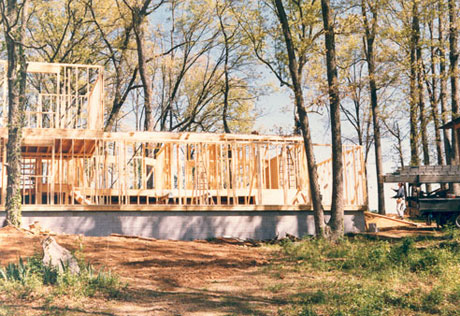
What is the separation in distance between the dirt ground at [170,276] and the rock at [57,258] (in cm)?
47

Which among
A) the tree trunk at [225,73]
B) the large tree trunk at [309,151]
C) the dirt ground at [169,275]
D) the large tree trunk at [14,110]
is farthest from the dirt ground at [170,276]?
the tree trunk at [225,73]

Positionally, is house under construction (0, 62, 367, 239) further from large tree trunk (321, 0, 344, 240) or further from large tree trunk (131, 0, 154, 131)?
large tree trunk (131, 0, 154, 131)

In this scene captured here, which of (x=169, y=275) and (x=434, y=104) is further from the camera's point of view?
(x=434, y=104)

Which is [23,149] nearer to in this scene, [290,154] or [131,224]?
[131,224]

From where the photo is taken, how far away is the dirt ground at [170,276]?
7949 millimetres

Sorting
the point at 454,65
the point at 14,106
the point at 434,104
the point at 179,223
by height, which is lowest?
the point at 179,223

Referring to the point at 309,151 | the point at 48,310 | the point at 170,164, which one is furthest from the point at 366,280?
the point at 170,164

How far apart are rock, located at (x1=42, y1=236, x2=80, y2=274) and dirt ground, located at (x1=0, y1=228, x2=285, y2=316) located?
0.34 metres

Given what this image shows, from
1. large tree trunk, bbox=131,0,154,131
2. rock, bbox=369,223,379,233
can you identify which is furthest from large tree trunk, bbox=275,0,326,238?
large tree trunk, bbox=131,0,154,131

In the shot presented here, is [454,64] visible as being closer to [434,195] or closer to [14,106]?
[434,195]

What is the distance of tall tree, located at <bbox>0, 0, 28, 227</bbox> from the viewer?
45.1 ft

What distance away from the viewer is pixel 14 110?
555 inches

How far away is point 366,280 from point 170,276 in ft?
12.1

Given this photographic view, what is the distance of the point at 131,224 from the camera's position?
49.1ft
